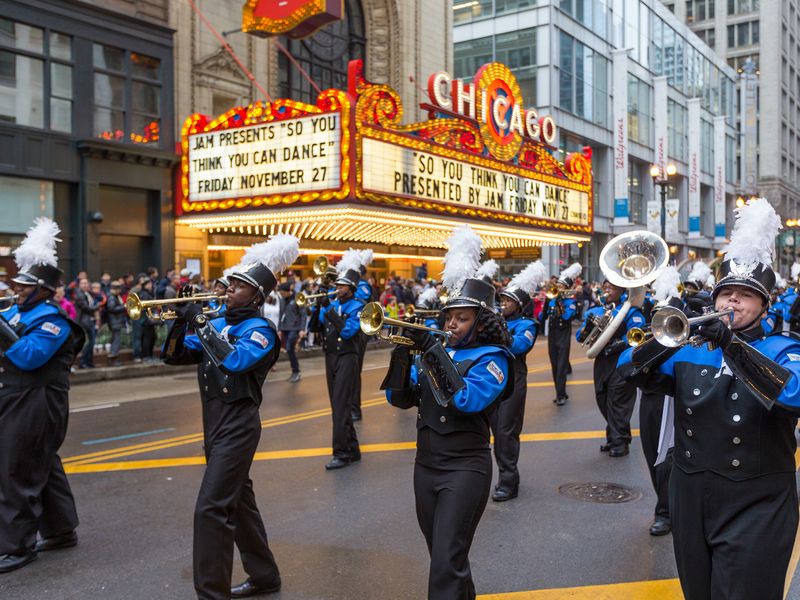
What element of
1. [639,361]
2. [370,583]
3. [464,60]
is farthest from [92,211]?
[464,60]

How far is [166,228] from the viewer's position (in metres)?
19.9

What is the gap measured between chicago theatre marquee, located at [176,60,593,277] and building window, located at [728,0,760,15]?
6539 centimetres

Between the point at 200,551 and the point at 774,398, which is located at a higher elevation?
the point at 774,398

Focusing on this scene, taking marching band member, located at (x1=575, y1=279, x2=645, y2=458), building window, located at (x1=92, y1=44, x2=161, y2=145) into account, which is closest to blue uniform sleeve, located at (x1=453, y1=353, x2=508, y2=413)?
marching band member, located at (x1=575, y1=279, x2=645, y2=458)

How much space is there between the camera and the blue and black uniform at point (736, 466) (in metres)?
3.17

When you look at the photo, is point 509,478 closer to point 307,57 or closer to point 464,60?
point 307,57

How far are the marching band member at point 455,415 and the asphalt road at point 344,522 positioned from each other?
117 cm

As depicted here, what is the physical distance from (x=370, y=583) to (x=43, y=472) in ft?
8.34

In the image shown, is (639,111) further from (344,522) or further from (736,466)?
(736,466)

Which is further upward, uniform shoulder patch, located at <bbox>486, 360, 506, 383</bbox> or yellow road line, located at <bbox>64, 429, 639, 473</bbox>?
uniform shoulder patch, located at <bbox>486, 360, 506, 383</bbox>

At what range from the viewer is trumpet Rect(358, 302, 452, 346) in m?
3.92

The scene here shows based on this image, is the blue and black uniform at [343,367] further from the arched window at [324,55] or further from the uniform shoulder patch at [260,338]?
the arched window at [324,55]

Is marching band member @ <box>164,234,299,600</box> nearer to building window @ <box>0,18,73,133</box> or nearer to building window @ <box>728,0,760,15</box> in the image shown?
building window @ <box>0,18,73,133</box>

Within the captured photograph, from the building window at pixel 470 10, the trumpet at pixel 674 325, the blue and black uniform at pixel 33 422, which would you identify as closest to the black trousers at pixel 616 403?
the trumpet at pixel 674 325
